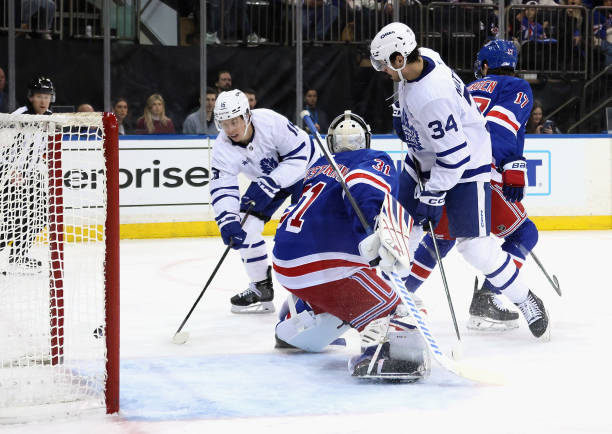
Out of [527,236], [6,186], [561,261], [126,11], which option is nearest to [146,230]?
[126,11]

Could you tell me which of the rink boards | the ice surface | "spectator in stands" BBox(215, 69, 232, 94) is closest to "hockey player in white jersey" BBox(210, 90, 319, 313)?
the ice surface

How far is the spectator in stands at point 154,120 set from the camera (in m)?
6.81

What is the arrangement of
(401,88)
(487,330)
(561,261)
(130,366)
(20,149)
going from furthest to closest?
(561,261) < (487,330) < (401,88) < (130,366) < (20,149)

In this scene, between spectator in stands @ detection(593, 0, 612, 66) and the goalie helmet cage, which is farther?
spectator in stands @ detection(593, 0, 612, 66)

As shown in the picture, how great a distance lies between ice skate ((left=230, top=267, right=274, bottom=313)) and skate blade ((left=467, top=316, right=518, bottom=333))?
91cm

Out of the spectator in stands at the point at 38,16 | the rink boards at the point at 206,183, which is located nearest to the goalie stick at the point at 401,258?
the rink boards at the point at 206,183

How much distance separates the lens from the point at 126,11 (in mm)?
7191

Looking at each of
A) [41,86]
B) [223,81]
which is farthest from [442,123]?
[223,81]

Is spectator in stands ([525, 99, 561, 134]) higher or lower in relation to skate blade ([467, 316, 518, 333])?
higher

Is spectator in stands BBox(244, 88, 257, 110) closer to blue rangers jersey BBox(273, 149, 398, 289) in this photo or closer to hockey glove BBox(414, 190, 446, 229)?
hockey glove BBox(414, 190, 446, 229)

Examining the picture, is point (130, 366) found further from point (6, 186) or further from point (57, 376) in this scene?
point (6, 186)

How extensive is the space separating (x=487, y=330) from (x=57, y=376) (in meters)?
1.69

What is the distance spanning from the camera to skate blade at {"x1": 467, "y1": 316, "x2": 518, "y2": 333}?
3662 mm

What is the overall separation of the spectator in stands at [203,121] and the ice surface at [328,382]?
8.24 feet
